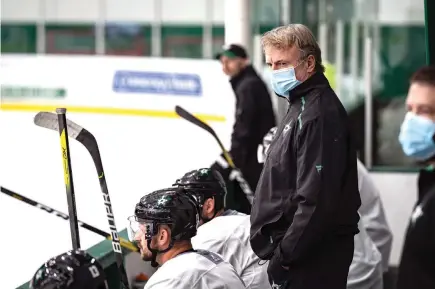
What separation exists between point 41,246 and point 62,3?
4009mm

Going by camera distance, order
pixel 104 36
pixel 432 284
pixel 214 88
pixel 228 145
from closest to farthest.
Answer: pixel 432 284, pixel 228 145, pixel 214 88, pixel 104 36

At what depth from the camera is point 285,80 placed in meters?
2.69

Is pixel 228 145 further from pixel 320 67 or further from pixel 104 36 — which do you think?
pixel 104 36

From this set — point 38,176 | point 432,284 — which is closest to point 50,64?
point 38,176

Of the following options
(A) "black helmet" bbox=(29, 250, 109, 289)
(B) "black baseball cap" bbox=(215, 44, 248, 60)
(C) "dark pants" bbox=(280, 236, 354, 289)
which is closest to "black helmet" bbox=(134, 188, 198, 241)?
(C) "dark pants" bbox=(280, 236, 354, 289)

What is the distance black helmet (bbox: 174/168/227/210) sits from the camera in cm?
318

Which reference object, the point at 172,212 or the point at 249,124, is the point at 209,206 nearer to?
the point at 172,212

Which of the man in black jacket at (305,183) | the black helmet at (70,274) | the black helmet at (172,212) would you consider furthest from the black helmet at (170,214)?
the black helmet at (70,274)

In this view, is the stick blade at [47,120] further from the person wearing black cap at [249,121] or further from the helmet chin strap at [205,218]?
the person wearing black cap at [249,121]

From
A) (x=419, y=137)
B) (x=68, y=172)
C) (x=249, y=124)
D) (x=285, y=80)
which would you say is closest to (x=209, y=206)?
→ (x=68, y=172)

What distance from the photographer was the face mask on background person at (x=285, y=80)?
2.68m

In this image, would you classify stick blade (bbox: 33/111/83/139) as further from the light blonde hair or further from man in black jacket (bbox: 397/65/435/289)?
man in black jacket (bbox: 397/65/435/289)

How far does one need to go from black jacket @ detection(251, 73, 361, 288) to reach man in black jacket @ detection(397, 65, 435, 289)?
296mm

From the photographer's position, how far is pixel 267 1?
5965 mm
